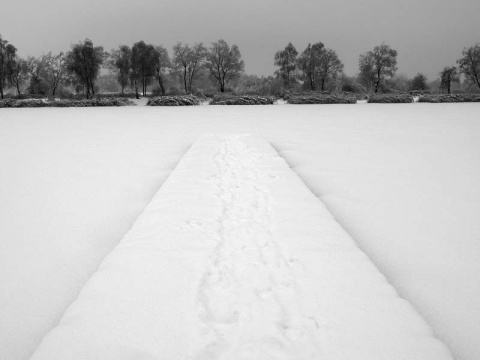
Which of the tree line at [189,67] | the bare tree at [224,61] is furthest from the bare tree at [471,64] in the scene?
the bare tree at [224,61]

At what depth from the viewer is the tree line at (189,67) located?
113 ft

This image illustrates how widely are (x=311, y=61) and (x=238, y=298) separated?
45089mm

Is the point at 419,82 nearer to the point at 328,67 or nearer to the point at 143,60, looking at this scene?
the point at 328,67

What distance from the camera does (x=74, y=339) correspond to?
1308mm

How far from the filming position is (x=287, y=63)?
4288cm

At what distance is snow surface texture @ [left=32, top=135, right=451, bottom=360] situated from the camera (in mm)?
1288

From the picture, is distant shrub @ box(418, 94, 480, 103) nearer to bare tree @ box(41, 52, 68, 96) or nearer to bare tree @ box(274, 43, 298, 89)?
bare tree @ box(274, 43, 298, 89)

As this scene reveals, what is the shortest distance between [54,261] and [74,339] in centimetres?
106

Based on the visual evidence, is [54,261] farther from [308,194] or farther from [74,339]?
[308,194]

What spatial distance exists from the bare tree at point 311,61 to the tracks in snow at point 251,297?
42.3 metres

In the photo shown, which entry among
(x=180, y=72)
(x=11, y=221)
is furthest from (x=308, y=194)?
(x=180, y=72)

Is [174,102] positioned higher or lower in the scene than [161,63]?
lower

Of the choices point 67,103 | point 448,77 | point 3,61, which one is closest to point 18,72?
point 3,61

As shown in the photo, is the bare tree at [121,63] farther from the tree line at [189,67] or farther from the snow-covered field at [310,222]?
the snow-covered field at [310,222]
